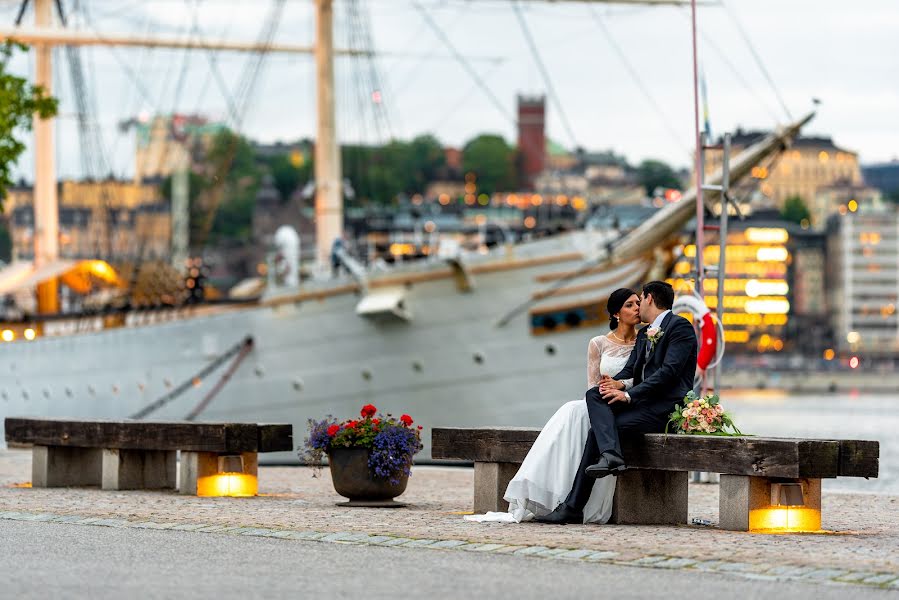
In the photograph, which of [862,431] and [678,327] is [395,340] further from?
[862,431]

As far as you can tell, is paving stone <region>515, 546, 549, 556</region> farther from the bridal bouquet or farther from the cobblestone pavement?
the bridal bouquet

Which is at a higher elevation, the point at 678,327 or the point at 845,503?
the point at 678,327

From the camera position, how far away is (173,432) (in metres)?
17.1

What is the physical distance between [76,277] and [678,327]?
37.4 meters

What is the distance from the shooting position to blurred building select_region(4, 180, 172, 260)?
53.0 m

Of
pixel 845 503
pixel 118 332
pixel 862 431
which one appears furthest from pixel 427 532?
pixel 862 431

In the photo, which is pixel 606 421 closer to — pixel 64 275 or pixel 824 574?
pixel 824 574

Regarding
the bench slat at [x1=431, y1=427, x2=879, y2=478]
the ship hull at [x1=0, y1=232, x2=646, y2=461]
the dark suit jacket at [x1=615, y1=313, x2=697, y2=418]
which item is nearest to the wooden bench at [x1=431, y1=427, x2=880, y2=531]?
the bench slat at [x1=431, y1=427, x2=879, y2=478]

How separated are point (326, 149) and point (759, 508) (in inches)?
1186

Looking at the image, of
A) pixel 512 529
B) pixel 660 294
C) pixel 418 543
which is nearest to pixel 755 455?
pixel 660 294

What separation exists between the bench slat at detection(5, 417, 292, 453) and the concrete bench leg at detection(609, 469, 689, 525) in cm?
343

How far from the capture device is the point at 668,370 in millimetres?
13812

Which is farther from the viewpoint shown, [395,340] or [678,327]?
[395,340]

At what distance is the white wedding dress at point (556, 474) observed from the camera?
14.0 metres
